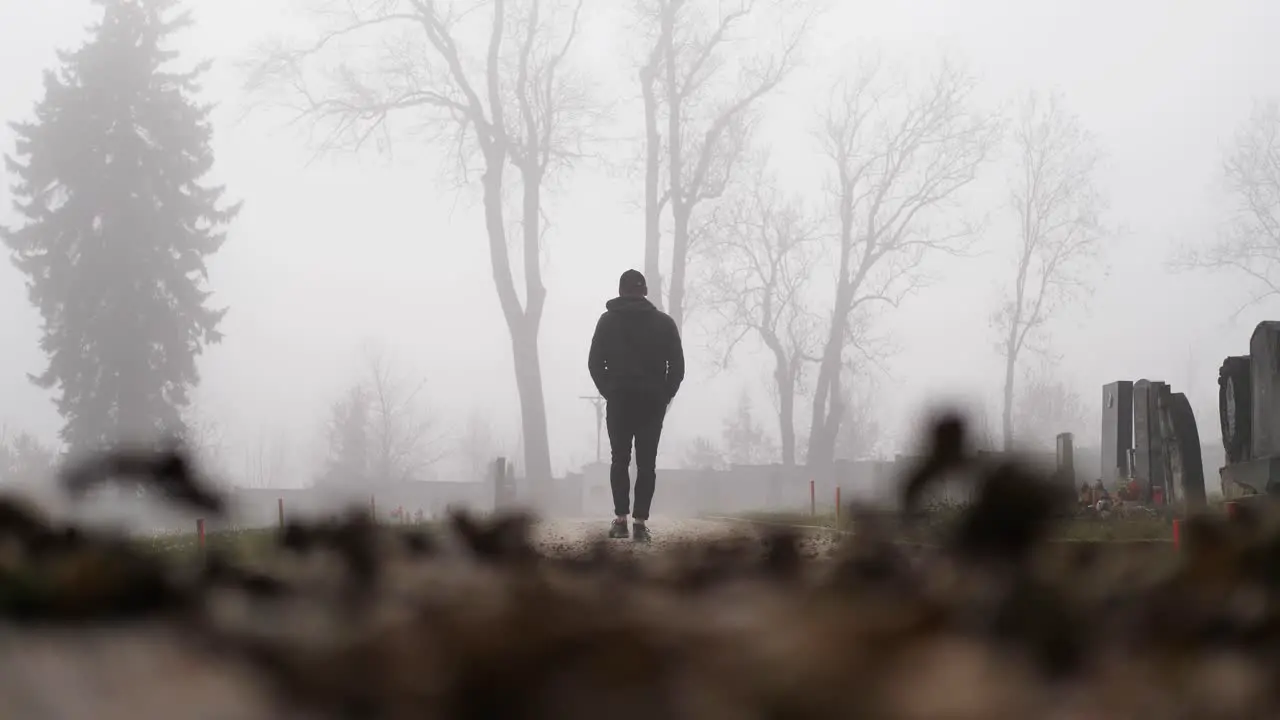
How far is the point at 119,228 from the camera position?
1220 inches

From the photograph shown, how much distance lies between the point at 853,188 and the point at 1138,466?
25120mm

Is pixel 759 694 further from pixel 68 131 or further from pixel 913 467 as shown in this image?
pixel 68 131

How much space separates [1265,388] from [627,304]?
5.41 m

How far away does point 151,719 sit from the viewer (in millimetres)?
255

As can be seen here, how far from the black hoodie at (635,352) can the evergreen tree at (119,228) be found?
23.7 m

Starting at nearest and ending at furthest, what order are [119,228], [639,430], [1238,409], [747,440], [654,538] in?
[639,430], [654,538], [1238,409], [119,228], [747,440]

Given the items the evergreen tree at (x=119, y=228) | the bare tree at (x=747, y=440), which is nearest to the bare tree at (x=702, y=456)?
the bare tree at (x=747, y=440)

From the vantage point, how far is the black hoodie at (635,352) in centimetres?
833

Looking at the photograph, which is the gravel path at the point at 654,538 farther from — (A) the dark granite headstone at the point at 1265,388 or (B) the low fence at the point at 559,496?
(A) the dark granite headstone at the point at 1265,388

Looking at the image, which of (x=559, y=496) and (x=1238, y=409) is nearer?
(x=1238, y=409)

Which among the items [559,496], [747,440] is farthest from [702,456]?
[559,496]

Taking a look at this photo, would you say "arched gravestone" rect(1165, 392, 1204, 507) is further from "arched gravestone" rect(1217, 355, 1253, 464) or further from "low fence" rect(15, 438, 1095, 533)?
"low fence" rect(15, 438, 1095, 533)

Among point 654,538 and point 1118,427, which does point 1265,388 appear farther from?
point 654,538

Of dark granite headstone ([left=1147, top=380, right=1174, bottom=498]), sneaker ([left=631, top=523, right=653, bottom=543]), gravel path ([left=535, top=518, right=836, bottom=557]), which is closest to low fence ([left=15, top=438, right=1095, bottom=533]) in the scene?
gravel path ([left=535, top=518, right=836, bottom=557])
